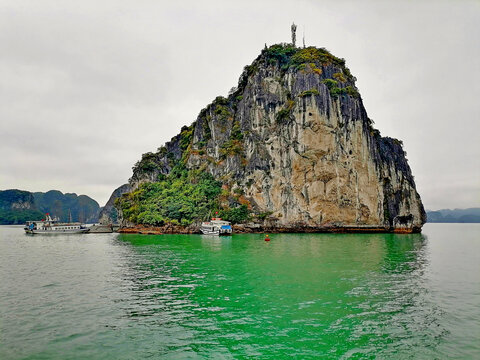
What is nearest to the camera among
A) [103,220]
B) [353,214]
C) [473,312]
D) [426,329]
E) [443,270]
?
[426,329]

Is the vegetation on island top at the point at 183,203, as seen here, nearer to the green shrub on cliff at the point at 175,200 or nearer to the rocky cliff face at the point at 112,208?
the green shrub on cliff at the point at 175,200

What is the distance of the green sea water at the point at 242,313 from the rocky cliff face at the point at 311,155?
45.4 meters

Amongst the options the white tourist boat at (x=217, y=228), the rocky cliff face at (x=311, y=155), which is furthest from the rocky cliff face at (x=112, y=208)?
the white tourist boat at (x=217, y=228)

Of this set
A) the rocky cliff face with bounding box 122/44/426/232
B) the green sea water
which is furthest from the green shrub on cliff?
the green sea water

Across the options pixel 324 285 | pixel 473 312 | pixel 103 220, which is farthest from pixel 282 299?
pixel 103 220

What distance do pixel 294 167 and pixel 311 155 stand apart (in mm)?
4644

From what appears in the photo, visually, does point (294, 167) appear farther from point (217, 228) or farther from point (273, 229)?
point (217, 228)

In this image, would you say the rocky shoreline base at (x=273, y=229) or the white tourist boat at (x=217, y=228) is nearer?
the white tourist boat at (x=217, y=228)

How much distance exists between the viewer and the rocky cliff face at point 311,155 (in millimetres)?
69438

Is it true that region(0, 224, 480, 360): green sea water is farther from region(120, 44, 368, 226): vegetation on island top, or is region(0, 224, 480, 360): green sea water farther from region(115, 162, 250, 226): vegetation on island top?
region(120, 44, 368, 226): vegetation on island top

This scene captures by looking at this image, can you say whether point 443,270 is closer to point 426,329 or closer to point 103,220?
point 426,329

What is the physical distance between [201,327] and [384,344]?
6402 mm

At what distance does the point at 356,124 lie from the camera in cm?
7112

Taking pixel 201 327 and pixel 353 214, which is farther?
pixel 353 214
